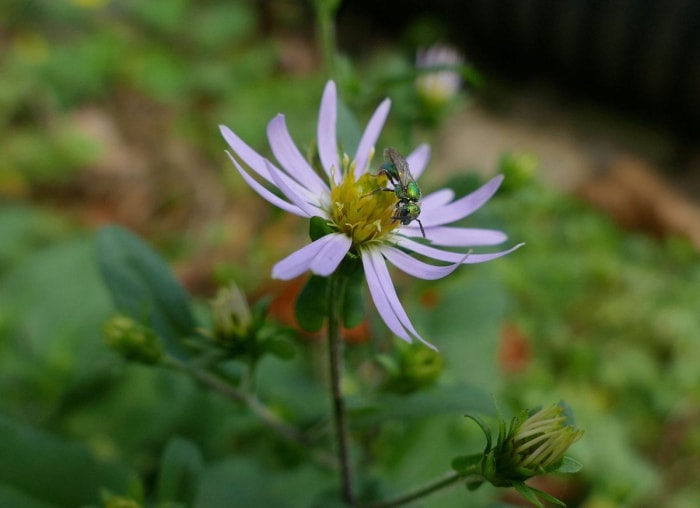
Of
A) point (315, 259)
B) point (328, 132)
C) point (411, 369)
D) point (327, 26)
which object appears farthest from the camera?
point (327, 26)

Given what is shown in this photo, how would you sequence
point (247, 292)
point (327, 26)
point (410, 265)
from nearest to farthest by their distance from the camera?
point (410, 265), point (327, 26), point (247, 292)

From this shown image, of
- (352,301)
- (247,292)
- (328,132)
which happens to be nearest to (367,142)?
(328,132)

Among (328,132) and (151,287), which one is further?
(151,287)

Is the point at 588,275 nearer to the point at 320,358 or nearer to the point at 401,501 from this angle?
the point at 320,358

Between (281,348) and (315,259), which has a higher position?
(315,259)

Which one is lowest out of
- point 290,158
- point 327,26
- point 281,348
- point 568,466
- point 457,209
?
point 568,466

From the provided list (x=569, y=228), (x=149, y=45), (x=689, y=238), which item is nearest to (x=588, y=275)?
(x=569, y=228)

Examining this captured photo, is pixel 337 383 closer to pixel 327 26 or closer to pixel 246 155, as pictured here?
pixel 246 155
